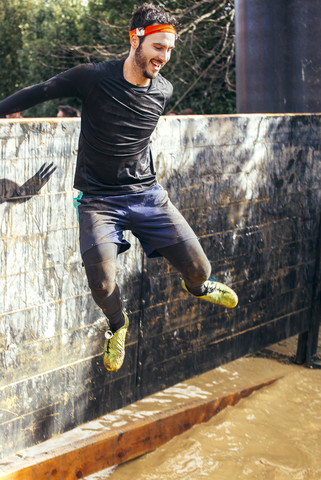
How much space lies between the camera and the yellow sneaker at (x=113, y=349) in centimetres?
340

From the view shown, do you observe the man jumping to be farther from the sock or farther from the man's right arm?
the sock

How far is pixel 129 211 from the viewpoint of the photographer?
3.40m

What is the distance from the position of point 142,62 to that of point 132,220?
801 mm

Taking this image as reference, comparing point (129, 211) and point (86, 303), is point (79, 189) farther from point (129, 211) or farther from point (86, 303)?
point (86, 303)

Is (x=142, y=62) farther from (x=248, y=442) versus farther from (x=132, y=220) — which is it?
(x=248, y=442)

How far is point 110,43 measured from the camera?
45.5ft

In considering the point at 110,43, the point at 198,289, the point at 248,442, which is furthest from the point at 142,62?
the point at 110,43

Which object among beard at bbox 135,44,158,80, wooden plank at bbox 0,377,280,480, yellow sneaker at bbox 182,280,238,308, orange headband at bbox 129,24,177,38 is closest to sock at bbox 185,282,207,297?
yellow sneaker at bbox 182,280,238,308

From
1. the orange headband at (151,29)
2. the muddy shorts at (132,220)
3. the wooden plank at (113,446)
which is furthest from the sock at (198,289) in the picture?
the orange headband at (151,29)

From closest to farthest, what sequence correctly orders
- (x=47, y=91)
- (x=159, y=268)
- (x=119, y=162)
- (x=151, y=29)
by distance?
(x=47, y=91), (x=151, y=29), (x=119, y=162), (x=159, y=268)

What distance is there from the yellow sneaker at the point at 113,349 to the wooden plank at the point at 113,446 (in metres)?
0.60

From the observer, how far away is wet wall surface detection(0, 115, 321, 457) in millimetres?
3221

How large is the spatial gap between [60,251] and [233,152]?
5.03ft

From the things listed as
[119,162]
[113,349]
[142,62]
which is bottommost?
[113,349]
